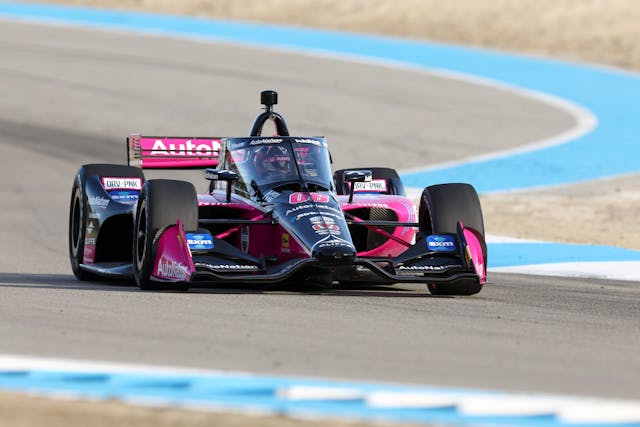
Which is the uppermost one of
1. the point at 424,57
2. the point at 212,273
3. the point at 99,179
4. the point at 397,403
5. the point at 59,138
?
the point at 424,57

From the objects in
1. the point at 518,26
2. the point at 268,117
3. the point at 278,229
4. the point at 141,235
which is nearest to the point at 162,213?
the point at 141,235

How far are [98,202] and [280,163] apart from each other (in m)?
2.01

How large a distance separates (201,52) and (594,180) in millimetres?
14196

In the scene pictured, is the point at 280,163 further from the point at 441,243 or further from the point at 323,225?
the point at 441,243

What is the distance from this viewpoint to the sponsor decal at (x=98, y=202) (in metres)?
12.6

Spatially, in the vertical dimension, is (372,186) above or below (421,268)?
above

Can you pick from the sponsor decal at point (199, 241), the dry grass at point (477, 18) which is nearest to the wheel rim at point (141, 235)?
the sponsor decal at point (199, 241)

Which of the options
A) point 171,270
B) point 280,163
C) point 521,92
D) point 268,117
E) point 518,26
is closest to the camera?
point 171,270

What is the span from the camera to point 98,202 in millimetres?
12633

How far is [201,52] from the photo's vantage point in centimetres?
3309

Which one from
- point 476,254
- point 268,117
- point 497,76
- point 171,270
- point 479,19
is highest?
point 479,19

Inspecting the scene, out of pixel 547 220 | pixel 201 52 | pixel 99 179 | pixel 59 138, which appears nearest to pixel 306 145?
pixel 99 179

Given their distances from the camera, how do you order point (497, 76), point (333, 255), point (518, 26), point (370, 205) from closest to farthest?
point (333, 255) → point (370, 205) → point (497, 76) → point (518, 26)

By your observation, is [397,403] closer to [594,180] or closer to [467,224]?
[467,224]
